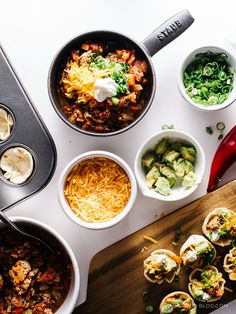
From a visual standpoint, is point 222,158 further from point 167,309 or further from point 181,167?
point 167,309

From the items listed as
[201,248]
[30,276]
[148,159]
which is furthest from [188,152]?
[30,276]

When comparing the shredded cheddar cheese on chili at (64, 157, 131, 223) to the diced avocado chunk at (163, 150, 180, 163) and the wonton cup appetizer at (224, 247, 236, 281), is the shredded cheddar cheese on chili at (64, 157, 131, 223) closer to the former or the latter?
the diced avocado chunk at (163, 150, 180, 163)

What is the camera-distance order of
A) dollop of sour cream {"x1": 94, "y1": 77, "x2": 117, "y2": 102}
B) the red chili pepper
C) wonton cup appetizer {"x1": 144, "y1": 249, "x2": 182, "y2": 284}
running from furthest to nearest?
the red chili pepper < wonton cup appetizer {"x1": 144, "y1": 249, "x2": 182, "y2": 284} < dollop of sour cream {"x1": 94, "y1": 77, "x2": 117, "y2": 102}

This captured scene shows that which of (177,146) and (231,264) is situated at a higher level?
(177,146)

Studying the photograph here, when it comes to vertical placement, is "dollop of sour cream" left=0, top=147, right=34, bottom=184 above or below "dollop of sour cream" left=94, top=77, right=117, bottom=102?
below

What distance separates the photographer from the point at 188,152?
2857 millimetres

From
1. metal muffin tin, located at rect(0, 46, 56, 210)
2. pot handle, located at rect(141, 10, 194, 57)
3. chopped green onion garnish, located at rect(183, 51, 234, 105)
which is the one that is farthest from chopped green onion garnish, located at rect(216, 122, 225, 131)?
metal muffin tin, located at rect(0, 46, 56, 210)

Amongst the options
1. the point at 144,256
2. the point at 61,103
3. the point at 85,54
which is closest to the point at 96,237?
the point at 144,256

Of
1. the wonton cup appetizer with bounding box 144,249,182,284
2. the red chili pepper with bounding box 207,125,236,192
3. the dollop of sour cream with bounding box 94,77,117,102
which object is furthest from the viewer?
the red chili pepper with bounding box 207,125,236,192

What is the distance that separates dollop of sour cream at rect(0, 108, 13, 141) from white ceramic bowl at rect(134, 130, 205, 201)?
619 millimetres

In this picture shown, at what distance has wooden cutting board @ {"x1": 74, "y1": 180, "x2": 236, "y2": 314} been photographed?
9.50 ft

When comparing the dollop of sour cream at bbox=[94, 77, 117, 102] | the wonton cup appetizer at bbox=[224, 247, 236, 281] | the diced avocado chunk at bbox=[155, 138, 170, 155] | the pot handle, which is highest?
the pot handle

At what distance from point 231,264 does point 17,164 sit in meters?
1.14

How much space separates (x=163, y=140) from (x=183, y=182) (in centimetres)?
22
